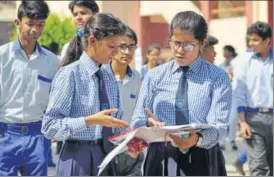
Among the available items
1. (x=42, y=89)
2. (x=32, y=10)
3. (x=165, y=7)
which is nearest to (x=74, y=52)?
(x=42, y=89)

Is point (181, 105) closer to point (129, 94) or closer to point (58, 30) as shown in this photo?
point (129, 94)

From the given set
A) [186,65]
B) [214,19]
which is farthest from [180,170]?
[214,19]

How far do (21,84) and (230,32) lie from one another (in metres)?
17.4

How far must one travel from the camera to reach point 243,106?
255 inches

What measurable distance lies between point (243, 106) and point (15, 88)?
248cm

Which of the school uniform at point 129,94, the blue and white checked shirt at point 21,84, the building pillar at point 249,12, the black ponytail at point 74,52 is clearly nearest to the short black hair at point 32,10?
the blue and white checked shirt at point 21,84

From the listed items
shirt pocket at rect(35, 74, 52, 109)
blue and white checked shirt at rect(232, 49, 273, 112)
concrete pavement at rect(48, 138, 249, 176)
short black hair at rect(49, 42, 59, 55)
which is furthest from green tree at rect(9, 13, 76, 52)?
shirt pocket at rect(35, 74, 52, 109)

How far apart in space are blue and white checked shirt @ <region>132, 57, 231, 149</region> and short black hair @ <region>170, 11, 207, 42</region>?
148mm

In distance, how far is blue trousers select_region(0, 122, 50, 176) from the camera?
182 inches

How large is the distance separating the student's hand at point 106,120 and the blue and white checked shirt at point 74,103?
0.08m

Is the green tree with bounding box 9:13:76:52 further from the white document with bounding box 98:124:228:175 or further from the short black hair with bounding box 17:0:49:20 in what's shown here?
the white document with bounding box 98:124:228:175

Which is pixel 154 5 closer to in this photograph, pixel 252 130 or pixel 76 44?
pixel 252 130

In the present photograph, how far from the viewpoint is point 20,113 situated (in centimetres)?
→ 465

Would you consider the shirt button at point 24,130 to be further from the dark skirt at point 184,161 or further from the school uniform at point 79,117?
the dark skirt at point 184,161
